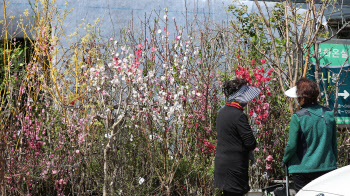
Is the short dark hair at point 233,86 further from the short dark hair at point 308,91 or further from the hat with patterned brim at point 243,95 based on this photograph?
the short dark hair at point 308,91

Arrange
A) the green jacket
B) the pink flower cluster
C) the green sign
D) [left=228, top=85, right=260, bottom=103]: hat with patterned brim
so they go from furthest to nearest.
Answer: the green sign < the pink flower cluster < [left=228, top=85, right=260, bottom=103]: hat with patterned brim < the green jacket

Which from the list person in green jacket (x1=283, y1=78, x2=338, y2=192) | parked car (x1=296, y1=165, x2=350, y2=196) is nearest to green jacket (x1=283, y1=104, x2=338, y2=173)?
person in green jacket (x1=283, y1=78, x2=338, y2=192)

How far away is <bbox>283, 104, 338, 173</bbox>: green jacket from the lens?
160 inches

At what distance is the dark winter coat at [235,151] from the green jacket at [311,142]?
0.36 meters

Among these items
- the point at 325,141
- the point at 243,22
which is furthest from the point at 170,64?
the point at 325,141

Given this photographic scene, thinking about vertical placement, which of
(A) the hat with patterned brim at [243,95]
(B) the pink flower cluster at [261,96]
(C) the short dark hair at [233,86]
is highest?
(C) the short dark hair at [233,86]

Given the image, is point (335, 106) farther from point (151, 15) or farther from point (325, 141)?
point (151, 15)

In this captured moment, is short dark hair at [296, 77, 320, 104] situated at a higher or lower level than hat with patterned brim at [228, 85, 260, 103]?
higher

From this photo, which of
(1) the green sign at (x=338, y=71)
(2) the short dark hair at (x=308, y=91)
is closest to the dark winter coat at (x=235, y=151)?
(2) the short dark hair at (x=308, y=91)

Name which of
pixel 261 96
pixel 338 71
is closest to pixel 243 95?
pixel 261 96

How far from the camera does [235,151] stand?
163 inches

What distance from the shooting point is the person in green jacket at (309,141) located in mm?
4059

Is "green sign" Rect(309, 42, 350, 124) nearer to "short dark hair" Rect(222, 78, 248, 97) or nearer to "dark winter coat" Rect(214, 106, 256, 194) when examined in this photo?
"short dark hair" Rect(222, 78, 248, 97)

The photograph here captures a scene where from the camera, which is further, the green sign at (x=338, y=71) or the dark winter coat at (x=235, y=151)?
the green sign at (x=338, y=71)
